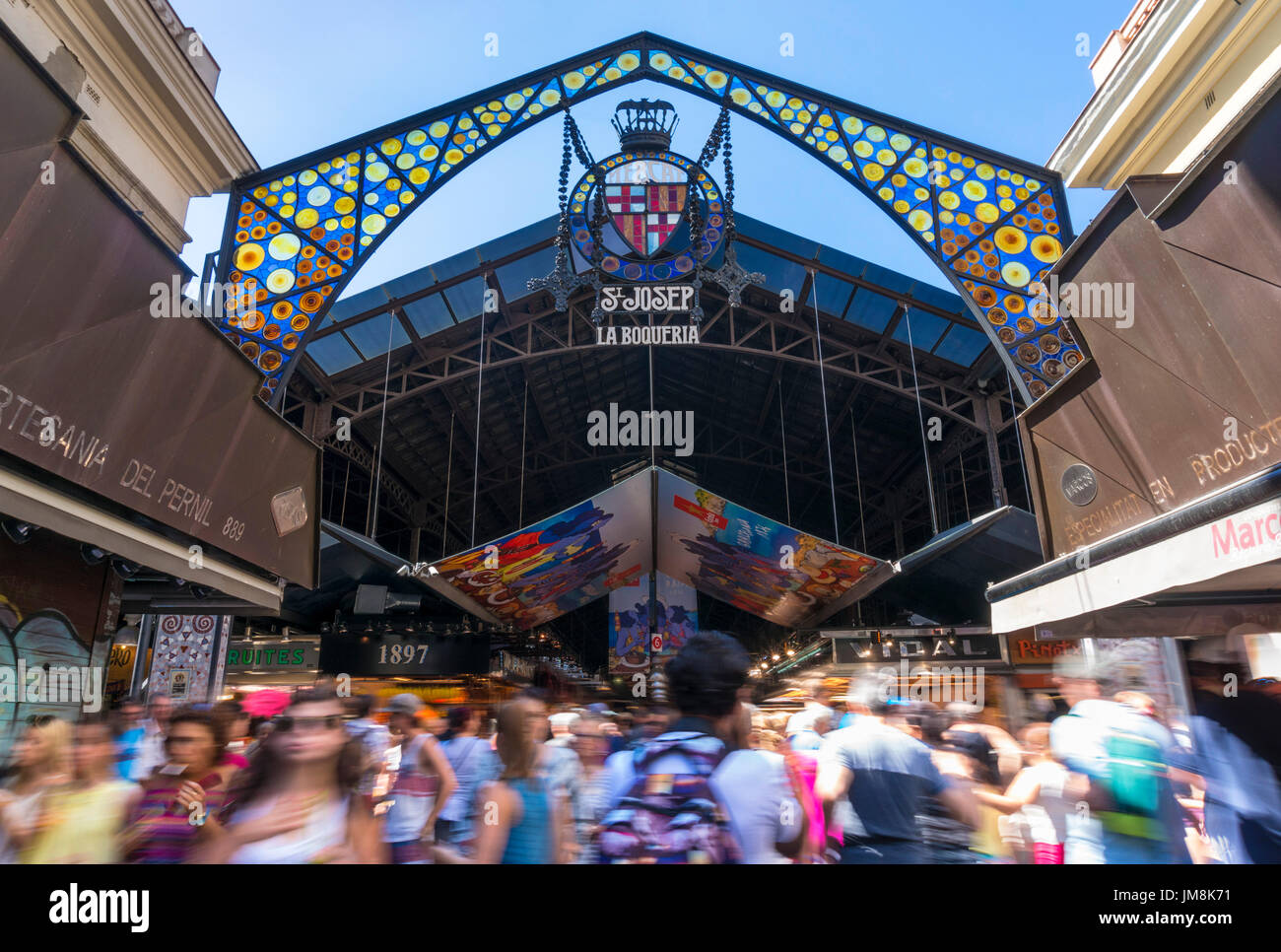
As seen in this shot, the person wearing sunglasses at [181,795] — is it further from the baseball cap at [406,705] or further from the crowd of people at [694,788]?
the baseball cap at [406,705]

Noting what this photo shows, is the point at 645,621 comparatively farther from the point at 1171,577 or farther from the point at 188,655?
the point at 1171,577

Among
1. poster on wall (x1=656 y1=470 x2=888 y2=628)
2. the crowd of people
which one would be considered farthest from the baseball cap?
poster on wall (x1=656 y1=470 x2=888 y2=628)

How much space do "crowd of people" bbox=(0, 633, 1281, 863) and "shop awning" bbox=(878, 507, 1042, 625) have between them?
6.73 metres

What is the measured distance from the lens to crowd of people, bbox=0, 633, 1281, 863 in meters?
2.08

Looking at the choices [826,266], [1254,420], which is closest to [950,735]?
[1254,420]

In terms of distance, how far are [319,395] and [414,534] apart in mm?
5966

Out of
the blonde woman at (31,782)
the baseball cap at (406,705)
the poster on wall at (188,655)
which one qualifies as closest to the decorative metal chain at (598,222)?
the baseball cap at (406,705)

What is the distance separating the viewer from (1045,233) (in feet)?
20.3

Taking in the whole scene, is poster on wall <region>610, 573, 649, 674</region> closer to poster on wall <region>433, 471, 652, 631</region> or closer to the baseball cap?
poster on wall <region>433, 471, 652, 631</region>

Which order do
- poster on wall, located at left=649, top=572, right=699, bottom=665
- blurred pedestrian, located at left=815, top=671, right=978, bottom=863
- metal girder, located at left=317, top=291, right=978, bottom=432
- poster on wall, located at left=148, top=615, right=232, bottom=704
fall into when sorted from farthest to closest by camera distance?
poster on wall, located at left=649, top=572, right=699, bottom=665 < metal girder, located at left=317, top=291, right=978, bottom=432 < poster on wall, located at left=148, top=615, right=232, bottom=704 < blurred pedestrian, located at left=815, top=671, right=978, bottom=863

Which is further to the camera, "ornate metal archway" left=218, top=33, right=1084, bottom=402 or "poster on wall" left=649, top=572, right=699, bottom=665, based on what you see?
"poster on wall" left=649, top=572, right=699, bottom=665

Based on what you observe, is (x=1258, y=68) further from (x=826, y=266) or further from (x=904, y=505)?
(x=904, y=505)

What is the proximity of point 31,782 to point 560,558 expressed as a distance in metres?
9.51
